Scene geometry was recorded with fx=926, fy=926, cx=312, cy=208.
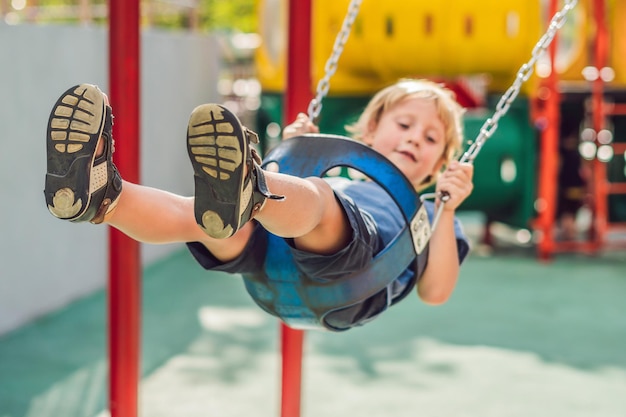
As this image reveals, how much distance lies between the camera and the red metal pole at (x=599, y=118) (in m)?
5.81

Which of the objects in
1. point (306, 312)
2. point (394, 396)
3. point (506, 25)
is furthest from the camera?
point (506, 25)

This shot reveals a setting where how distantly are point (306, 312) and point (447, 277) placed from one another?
0.43m

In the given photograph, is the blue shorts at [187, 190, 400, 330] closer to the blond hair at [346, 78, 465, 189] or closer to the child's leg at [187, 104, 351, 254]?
the child's leg at [187, 104, 351, 254]

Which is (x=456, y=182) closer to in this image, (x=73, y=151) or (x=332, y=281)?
(x=332, y=281)

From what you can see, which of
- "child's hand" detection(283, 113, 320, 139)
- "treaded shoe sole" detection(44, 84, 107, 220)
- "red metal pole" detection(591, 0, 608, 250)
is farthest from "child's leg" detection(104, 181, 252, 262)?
"red metal pole" detection(591, 0, 608, 250)

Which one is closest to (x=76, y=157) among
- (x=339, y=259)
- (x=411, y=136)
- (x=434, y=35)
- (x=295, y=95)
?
(x=339, y=259)

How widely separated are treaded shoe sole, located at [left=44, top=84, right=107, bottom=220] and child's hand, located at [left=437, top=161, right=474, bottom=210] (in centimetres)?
86

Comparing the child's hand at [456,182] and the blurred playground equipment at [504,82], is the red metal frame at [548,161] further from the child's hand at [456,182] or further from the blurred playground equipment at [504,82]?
the child's hand at [456,182]

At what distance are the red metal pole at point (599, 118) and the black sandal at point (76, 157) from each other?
4797 millimetres

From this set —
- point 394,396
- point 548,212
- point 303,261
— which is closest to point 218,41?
point 548,212

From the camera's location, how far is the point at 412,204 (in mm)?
2080

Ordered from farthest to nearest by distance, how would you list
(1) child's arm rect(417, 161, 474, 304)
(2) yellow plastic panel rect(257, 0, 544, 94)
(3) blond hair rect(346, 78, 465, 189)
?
(2) yellow plastic panel rect(257, 0, 544, 94) < (3) blond hair rect(346, 78, 465, 189) < (1) child's arm rect(417, 161, 474, 304)

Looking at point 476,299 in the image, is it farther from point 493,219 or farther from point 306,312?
point 306,312

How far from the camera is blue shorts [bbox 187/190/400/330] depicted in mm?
1855
